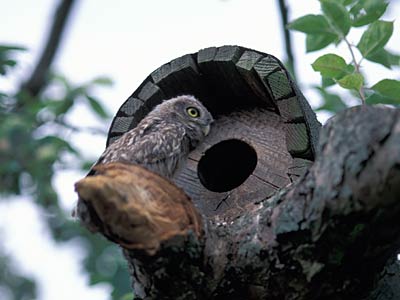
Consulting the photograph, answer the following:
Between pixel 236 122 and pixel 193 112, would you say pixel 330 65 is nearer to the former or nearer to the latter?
pixel 236 122

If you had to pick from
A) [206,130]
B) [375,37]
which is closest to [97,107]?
[206,130]

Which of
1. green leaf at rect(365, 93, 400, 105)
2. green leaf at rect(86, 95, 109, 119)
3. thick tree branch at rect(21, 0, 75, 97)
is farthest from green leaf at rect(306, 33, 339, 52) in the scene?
thick tree branch at rect(21, 0, 75, 97)

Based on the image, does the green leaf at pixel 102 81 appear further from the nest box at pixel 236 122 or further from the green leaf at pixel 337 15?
the green leaf at pixel 337 15

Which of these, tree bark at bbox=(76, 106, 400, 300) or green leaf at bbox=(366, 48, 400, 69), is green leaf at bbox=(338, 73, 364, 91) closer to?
green leaf at bbox=(366, 48, 400, 69)

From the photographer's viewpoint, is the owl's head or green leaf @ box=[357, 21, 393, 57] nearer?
green leaf @ box=[357, 21, 393, 57]

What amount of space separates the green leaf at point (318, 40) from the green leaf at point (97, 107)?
5.94 ft

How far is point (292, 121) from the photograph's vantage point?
2.84 meters

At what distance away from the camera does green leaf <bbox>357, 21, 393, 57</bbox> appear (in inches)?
102

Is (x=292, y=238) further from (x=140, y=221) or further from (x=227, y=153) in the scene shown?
(x=227, y=153)

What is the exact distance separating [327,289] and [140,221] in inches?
24.7

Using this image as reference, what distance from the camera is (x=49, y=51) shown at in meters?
4.64

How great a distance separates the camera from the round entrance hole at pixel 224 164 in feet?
11.1

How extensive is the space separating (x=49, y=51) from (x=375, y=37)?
258cm

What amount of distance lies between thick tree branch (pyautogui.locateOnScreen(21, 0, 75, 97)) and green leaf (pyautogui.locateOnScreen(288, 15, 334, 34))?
2110mm
